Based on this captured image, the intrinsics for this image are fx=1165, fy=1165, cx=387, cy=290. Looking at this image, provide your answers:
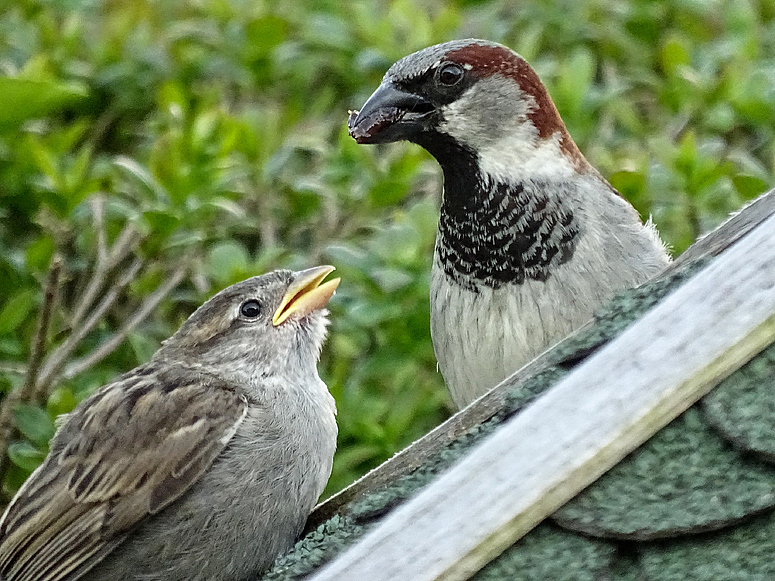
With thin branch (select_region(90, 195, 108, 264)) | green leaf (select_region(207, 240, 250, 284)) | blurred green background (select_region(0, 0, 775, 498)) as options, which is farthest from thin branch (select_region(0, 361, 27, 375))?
green leaf (select_region(207, 240, 250, 284))

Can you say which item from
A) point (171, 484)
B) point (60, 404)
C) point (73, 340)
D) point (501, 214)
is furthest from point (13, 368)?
point (501, 214)

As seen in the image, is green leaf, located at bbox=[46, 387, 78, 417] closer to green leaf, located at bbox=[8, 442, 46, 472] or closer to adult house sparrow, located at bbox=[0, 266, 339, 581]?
green leaf, located at bbox=[8, 442, 46, 472]

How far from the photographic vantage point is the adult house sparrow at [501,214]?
2.46 metres

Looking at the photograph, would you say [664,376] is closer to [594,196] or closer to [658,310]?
[658,310]

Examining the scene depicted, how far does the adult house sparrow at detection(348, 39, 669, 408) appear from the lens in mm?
2459

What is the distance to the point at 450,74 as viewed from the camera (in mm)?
2514

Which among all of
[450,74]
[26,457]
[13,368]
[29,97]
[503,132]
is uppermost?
[29,97]

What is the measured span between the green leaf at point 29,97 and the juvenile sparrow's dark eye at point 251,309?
2.58 ft

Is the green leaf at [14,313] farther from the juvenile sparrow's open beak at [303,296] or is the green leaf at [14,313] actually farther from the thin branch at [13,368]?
the juvenile sparrow's open beak at [303,296]

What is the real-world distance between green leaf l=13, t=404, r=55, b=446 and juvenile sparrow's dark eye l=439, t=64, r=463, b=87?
1.15m

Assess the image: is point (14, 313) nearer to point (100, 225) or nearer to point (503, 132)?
point (100, 225)

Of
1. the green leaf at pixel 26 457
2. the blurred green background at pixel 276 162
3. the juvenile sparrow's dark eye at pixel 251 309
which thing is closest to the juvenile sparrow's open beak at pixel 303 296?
the juvenile sparrow's dark eye at pixel 251 309

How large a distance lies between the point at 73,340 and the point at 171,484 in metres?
0.91

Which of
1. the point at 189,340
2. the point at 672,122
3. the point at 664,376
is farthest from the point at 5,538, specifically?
the point at 672,122
